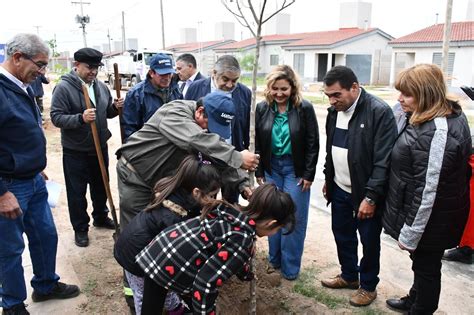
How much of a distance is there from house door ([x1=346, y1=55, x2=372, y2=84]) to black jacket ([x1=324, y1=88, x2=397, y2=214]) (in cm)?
3124

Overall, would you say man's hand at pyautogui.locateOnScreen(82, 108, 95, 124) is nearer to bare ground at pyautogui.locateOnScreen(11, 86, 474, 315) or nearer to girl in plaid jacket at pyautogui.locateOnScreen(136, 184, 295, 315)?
bare ground at pyautogui.locateOnScreen(11, 86, 474, 315)

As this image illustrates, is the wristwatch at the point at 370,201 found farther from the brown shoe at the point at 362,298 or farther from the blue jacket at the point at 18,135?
the blue jacket at the point at 18,135

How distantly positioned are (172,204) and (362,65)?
109 ft

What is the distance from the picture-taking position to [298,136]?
3172mm

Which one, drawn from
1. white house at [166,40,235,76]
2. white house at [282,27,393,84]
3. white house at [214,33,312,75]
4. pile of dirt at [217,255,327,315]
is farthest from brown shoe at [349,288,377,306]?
white house at [166,40,235,76]

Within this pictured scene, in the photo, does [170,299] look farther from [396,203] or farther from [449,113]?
[449,113]

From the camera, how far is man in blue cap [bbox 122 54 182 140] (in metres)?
3.47

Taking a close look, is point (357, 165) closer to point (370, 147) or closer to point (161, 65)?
point (370, 147)

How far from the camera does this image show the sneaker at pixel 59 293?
308 cm

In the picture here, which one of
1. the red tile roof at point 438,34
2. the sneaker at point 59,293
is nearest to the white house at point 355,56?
the red tile roof at point 438,34

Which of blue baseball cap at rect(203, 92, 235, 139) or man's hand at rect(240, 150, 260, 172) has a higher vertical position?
blue baseball cap at rect(203, 92, 235, 139)

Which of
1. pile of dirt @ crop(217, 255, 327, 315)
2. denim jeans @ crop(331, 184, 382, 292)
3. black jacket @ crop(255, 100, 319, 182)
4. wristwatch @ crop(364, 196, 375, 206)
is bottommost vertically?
pile of dirt @ crop(217, 255, 327, 315)

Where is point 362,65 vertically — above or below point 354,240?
above

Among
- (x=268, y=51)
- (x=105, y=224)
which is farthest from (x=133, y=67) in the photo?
(x=105, y=224)
